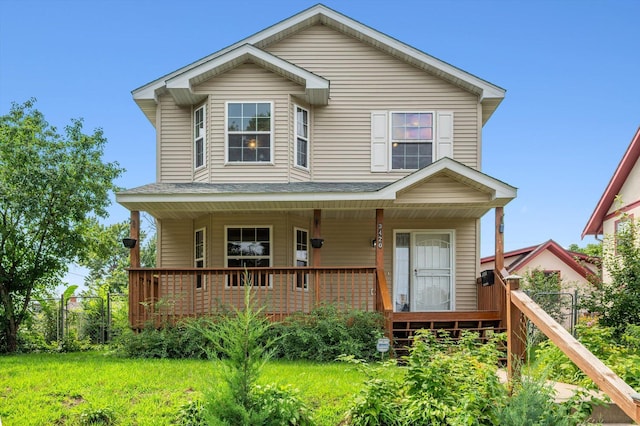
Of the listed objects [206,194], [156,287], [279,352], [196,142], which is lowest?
[279,352]

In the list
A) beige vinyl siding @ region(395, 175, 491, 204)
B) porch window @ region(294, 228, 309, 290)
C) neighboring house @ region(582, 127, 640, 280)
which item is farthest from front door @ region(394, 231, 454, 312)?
neighboring house @ region(582, 127, 640, 280)

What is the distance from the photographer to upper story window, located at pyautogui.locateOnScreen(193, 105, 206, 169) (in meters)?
13.5

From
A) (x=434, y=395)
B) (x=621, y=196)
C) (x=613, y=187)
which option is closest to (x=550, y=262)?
(x=613, y=187)

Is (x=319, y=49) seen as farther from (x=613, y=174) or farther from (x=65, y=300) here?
(x=613, y=174)

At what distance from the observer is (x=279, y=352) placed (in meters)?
10.2

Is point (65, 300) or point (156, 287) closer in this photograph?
point (156, 287)

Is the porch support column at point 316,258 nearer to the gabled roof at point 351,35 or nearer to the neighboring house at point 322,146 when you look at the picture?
the neighboring house at point 322,146

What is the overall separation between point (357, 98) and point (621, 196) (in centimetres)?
984

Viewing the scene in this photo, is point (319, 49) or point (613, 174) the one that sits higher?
point (319, 49)

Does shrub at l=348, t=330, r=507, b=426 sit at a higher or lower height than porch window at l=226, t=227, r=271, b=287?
lower

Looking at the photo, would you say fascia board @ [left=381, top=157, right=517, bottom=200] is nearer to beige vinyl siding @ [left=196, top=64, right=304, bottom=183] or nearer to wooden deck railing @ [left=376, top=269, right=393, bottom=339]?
wooden deck railing @ [left=376, top=269, right=393, bottom=339]

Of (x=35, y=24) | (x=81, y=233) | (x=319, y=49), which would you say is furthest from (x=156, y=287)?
(x=35, y=24)

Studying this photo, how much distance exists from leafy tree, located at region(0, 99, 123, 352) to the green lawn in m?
4.08

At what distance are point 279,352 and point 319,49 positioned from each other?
751cm
